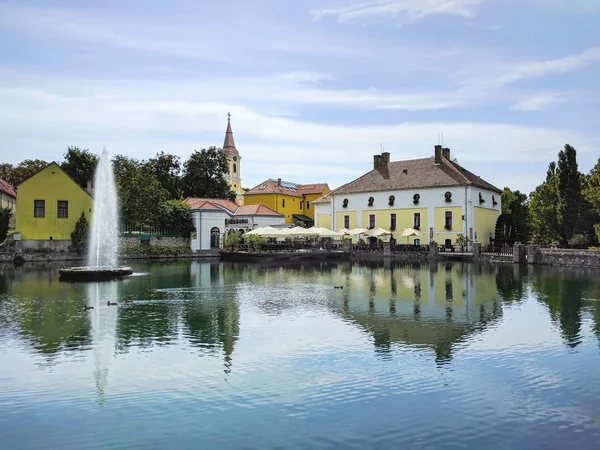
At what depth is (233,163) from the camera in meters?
89.1

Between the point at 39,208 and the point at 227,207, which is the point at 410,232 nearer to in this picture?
the point at 227,207

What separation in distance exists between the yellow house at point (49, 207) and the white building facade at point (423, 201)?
1106 inches

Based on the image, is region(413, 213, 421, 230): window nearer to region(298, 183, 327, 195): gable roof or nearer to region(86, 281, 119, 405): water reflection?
region(298, 183, 327, 195): gable roof

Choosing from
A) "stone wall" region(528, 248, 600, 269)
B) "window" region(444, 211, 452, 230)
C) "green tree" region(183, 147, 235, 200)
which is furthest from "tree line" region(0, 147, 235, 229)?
"stone wall" region(528, 248, 600, 269)

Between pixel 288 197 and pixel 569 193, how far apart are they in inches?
1562

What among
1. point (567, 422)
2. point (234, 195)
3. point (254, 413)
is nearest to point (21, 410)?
point (254, 413)

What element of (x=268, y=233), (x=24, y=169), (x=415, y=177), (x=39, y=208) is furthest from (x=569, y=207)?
(x=24, y=169)

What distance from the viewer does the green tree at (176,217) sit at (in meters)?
54.7

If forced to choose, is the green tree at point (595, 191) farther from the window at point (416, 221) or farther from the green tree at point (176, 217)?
the green tree at point (176, 217)

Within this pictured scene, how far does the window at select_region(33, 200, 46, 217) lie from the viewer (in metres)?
48.5

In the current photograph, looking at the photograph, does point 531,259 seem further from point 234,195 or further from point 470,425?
point 234,195

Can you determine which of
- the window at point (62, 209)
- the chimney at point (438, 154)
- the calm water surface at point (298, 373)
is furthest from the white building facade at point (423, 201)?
the calm water surface at point (298, 373)

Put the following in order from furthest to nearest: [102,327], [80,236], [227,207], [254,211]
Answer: [227,207] → [254,211] → [80,236] → [102,327]

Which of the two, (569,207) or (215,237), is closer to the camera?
(569,207)
